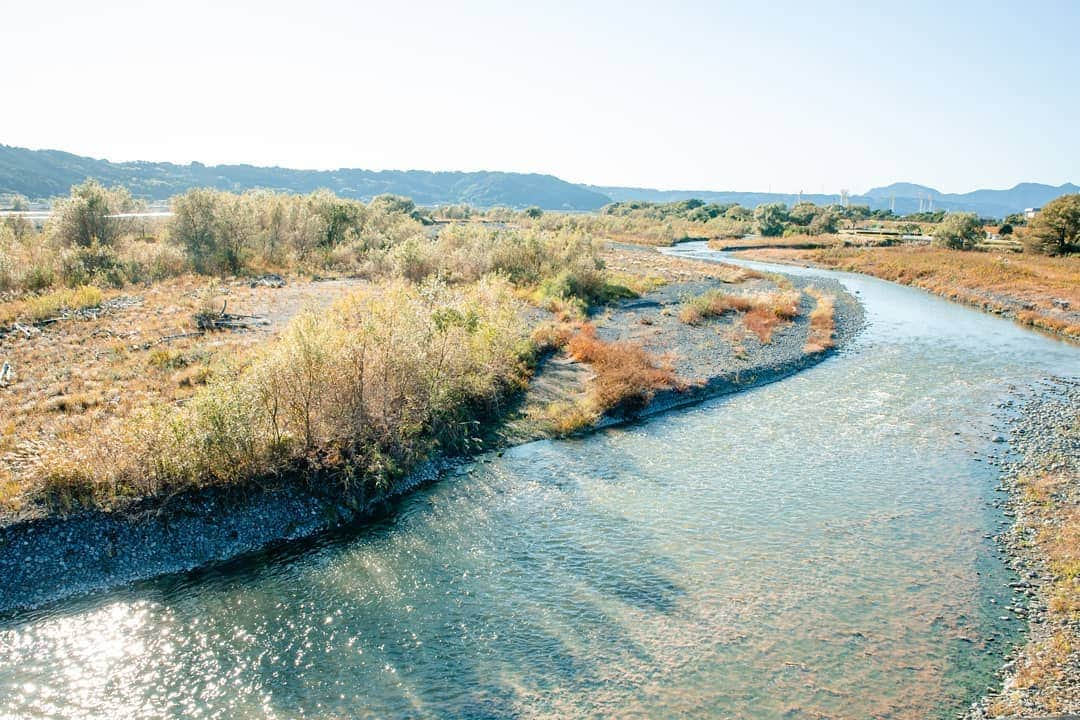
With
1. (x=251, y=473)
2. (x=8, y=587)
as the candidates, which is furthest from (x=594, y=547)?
(x=8, y=587)

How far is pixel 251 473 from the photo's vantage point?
13.6 metres

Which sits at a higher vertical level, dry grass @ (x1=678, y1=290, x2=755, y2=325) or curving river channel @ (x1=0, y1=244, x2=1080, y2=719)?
dry grass @ (x1=678, y1=290, x2=755, y2=325)

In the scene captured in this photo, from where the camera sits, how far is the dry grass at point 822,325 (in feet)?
102

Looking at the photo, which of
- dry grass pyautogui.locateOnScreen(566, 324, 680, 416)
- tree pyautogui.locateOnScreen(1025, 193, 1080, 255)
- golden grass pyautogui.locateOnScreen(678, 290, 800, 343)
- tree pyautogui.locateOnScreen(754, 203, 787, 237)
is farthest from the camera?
tree pyautogui.locateOnScreen(754, 203, 787, 237)

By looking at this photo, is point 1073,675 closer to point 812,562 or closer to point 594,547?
point 812,562

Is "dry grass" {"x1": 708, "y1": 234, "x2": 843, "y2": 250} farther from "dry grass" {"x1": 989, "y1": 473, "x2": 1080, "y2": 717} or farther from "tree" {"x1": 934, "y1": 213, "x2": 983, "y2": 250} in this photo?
"dry grass" {"x1": 989, "y1": 473, "x2": 1080, "y2": 717}

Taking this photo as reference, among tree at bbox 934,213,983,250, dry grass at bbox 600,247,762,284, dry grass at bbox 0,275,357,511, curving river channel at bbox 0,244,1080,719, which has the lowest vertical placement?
curving river channel at bbox 0,244,1080,719

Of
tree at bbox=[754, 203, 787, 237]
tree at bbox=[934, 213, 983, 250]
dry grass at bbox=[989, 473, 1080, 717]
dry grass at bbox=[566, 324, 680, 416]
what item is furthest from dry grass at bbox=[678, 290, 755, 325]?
tree at bbox=[754, 203, 787, 237]

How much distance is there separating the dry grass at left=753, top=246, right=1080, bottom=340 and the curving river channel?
100ft

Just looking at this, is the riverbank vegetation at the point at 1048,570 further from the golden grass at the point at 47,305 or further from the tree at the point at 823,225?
the tree at the point at 823,225

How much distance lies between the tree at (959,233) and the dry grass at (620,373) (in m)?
62.6

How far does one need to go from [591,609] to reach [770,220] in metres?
106

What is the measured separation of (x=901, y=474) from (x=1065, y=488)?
11.7 feet

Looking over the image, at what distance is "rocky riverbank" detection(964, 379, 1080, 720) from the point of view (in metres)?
9.09
